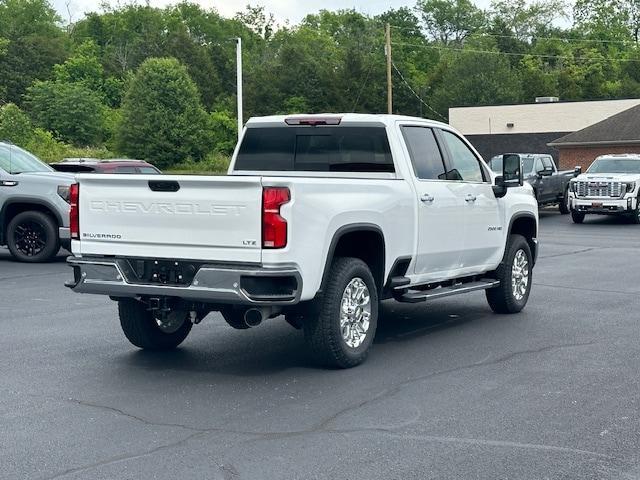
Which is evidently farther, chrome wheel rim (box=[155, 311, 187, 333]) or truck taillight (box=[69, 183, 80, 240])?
chrome wheel rim (box=[155, 311, 187, 333])

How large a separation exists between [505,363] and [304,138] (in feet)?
9.54

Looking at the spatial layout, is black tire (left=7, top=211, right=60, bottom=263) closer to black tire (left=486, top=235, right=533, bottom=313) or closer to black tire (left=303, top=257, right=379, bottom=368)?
black tire (left=486, top=235, right=533, bottom=313)

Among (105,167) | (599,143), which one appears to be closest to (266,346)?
(105,167)

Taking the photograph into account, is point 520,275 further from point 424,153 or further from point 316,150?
point 316,150

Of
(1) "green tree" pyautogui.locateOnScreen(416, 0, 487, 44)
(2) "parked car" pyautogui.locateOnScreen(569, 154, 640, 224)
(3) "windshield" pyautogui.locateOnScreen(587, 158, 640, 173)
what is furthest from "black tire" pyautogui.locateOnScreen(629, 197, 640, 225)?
(1) "green tree" pyautogui.locateOnScreen(416, 0, 487, 44)

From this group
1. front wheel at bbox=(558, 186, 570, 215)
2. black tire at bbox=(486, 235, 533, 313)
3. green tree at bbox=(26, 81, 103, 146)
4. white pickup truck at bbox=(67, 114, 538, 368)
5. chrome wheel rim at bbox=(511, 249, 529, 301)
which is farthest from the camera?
green tree at bbox=(26, 81, 103, 146)

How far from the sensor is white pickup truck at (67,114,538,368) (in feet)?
25.0

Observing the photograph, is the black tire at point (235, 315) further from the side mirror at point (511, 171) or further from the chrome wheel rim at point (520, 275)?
the chrome wheel rim at point (520, 275)

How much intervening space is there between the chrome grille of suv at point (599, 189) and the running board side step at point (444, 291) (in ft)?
59.4

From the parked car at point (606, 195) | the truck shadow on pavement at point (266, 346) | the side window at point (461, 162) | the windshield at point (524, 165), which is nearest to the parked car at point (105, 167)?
the truck shadow on pavement at point (266, 346)

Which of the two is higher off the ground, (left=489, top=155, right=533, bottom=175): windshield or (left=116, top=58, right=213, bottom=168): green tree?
(left=116, top=58, right=213, bottom=168): green tree

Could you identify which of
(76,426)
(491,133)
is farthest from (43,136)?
(76,426)

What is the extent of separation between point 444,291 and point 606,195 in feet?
64.6

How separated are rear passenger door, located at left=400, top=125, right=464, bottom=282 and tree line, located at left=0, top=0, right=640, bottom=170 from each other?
57.5 m
